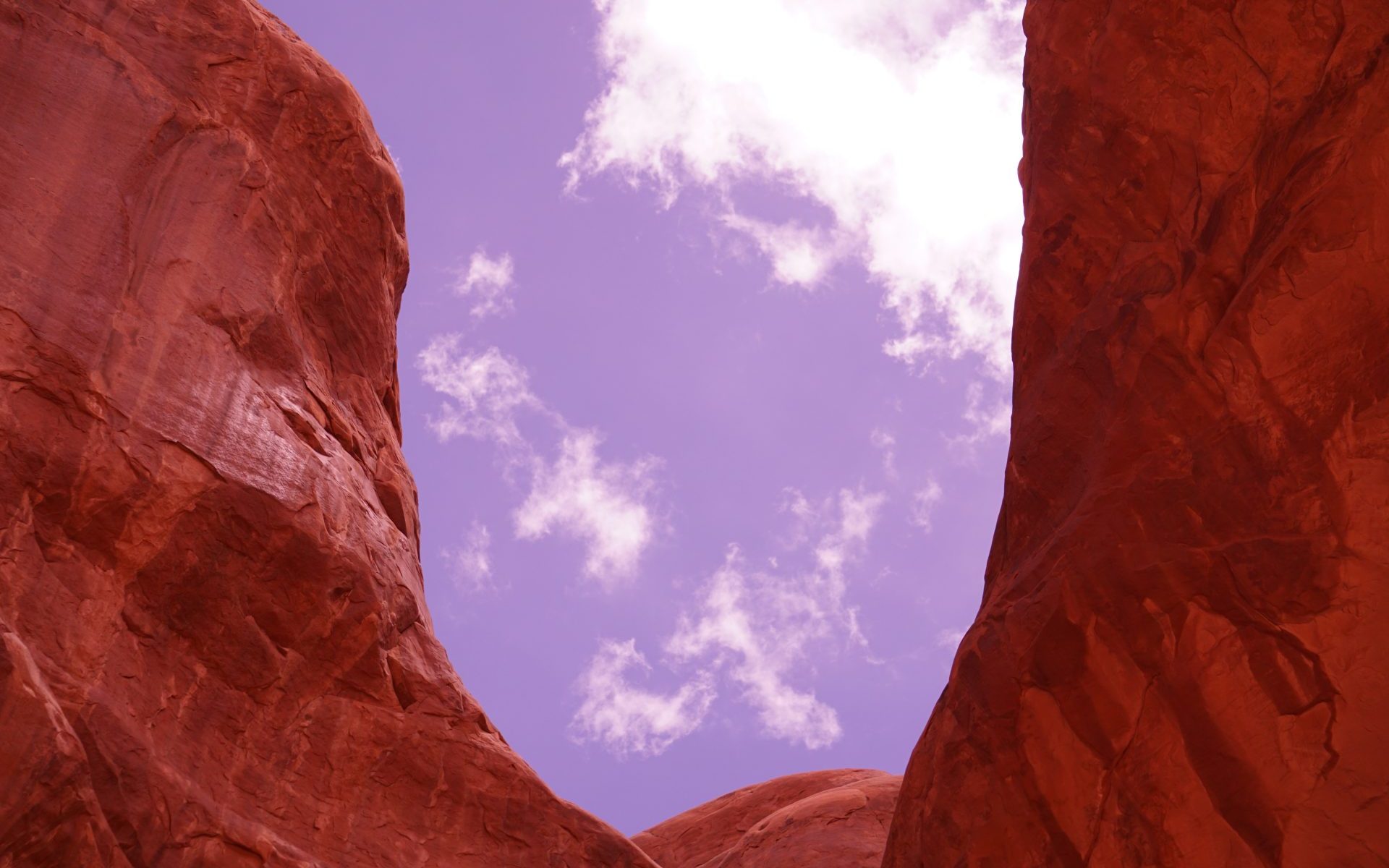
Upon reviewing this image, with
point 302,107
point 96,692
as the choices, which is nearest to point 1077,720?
point 96,692

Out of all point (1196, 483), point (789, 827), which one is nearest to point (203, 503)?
point (1196, 483)

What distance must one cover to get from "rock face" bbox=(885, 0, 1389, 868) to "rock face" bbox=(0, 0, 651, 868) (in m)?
5.93

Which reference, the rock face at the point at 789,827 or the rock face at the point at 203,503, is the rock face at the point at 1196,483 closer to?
the rock face at the point at 203,503

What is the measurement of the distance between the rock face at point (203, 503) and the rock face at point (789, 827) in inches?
273

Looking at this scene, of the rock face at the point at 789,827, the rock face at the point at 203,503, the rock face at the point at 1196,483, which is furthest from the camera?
the rock face at the point at 789,827

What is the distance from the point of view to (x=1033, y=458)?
14047 millimetres

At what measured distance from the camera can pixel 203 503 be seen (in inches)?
540

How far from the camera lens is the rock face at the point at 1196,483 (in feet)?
36.4

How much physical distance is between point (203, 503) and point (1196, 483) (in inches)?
380

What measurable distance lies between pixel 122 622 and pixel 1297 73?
1219cm

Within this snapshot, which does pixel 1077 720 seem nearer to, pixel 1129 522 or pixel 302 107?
pixel 1129 522

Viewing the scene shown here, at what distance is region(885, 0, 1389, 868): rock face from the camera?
36.4 ft

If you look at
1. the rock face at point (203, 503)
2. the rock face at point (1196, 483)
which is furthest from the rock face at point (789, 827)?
the rock face at point (1196, 483)

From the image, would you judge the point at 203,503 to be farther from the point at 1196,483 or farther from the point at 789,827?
the point at 789,827
